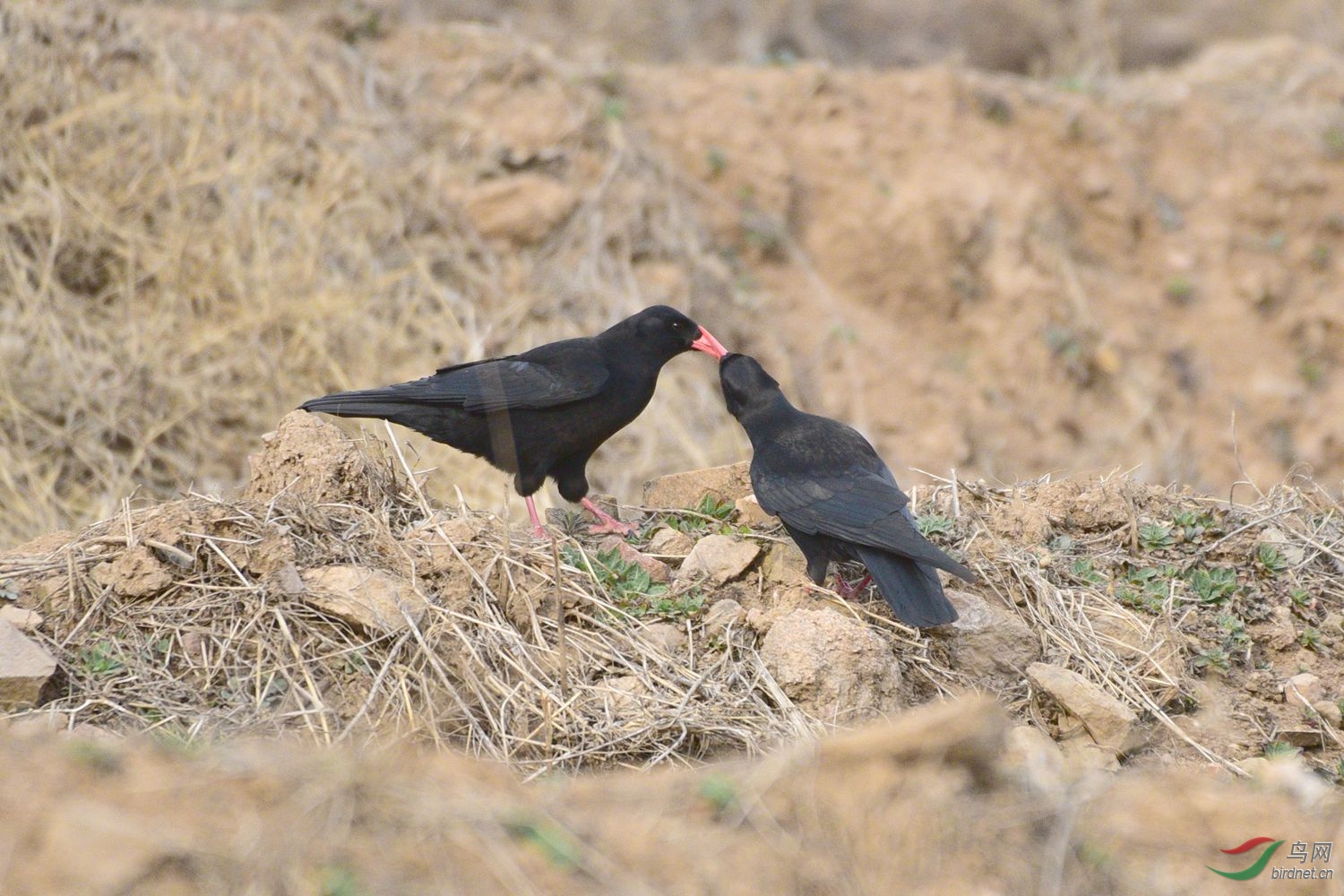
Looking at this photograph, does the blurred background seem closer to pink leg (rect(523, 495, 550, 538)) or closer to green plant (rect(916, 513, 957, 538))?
pink leg (rect(523, 495, 550, 538))

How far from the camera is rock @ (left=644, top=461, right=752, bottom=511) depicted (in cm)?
535

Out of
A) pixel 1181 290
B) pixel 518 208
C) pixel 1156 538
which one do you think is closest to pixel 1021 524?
pixel 1156 538

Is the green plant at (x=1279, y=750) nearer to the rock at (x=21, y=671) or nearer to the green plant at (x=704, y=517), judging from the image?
the green plant at (x=704, y=517)

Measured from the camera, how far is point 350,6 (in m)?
10.9

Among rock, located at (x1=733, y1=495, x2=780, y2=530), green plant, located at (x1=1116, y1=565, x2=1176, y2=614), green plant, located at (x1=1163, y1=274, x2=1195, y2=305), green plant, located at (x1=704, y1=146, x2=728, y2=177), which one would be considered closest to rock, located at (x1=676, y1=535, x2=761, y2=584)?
rock, located at (x1=733, y1=495, x2=780, y2=530)

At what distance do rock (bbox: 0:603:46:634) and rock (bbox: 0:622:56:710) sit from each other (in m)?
0.14

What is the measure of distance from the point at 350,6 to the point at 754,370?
6.80 metres

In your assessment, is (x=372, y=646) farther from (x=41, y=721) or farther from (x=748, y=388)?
(x=748, y=388)

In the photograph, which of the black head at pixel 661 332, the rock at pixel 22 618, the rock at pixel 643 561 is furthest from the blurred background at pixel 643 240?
the rock at pixel 22 618

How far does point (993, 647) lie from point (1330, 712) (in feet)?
3.41

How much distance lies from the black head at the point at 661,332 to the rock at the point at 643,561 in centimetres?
133

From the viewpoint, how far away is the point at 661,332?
6.06 m

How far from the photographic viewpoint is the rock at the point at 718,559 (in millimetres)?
4695

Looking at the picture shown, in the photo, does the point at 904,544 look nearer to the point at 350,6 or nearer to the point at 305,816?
the point at 305,816
